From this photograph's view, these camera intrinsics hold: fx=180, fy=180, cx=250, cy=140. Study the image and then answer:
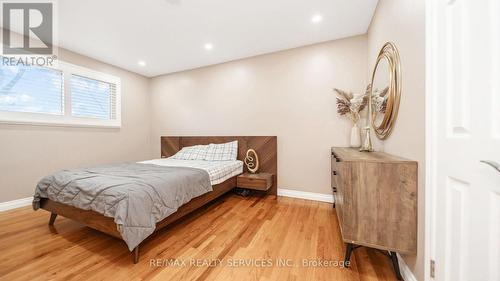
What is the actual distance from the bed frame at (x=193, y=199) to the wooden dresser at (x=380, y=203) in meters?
1.63

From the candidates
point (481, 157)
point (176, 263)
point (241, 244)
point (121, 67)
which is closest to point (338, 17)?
point (481, 157)

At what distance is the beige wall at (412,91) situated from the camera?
1.12 metres

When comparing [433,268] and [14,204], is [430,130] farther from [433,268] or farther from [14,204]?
Result: [14,204]

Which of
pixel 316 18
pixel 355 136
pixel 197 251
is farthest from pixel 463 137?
pixel 316 18

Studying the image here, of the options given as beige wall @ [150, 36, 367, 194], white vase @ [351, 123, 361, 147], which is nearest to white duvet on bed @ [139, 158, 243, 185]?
beige wall @ [150, 36, 367, 194]

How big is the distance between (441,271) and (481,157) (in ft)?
2.20

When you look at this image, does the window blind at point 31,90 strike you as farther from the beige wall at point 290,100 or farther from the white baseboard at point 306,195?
the white baseboard at point 306,195

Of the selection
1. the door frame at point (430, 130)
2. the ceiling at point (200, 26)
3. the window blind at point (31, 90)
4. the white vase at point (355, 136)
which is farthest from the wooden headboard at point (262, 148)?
the window blind at point (31, 90)

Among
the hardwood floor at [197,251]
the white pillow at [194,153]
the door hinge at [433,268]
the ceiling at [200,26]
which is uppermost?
the ceiling at [200,26]

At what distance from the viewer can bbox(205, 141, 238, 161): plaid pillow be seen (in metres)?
3.28

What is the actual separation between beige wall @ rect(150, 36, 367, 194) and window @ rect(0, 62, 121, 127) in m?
1.64

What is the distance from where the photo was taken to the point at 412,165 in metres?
1.19

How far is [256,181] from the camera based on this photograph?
287 centimetres

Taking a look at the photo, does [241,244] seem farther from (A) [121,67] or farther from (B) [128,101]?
(A) [121,67]
